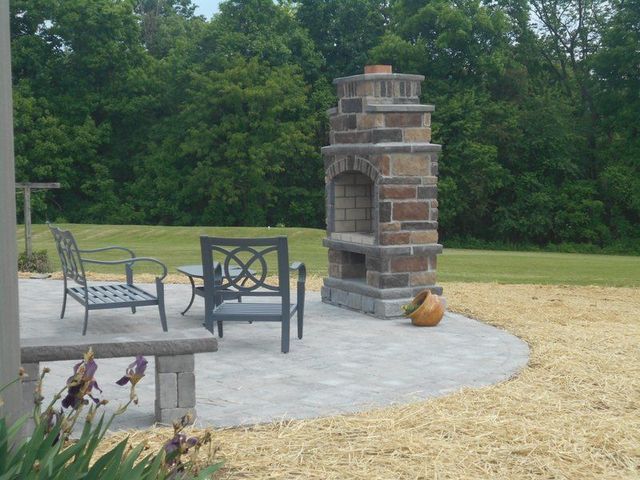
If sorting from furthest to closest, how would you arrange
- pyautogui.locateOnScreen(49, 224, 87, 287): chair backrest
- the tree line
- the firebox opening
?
the tree line, the firebox opening, pyautogui.locateOnScreen(49, 224, 87, 287): chair backrest

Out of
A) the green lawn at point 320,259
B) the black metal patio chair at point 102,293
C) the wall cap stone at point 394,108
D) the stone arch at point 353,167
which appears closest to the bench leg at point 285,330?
the black metal patio chair at point 102,293

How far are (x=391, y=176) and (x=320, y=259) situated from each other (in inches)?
265

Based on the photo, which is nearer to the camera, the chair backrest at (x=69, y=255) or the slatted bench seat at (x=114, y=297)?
the slatted bench seat at (x=114, y=297)

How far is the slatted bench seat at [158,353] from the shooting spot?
4527 millimetres

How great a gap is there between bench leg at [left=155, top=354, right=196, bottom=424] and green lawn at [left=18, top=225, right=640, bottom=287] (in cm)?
788

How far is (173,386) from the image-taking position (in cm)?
478

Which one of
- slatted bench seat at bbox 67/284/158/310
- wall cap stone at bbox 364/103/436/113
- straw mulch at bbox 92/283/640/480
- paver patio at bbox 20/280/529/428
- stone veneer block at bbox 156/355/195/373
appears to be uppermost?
wall cap stone at bbox 364/103/436/113

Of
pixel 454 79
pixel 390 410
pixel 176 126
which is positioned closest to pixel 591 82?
pixel 454 79

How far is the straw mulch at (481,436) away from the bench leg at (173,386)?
18 centimetres

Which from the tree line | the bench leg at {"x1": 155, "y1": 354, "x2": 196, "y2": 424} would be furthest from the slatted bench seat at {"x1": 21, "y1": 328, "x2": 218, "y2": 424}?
the tree line

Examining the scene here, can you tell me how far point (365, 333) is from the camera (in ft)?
25.0

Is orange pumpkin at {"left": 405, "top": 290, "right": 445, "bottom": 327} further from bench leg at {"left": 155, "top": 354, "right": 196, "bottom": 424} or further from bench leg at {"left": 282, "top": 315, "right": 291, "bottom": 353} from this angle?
bench leg at {"left": 155, "top": 354, "right": 196, "bottom": 424}

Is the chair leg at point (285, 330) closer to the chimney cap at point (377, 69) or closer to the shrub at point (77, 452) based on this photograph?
the chimney cap at point (377, 69)

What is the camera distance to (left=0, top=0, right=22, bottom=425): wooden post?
108 inches
